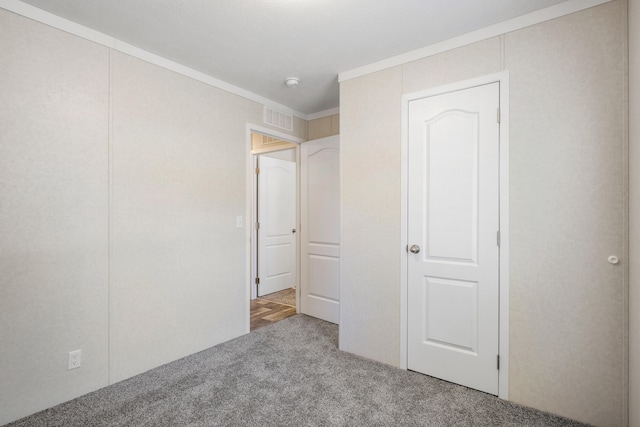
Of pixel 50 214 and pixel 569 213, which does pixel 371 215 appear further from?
pixel 50 214

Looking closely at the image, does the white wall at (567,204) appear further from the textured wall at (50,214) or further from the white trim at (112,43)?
the textured wall at (50,214)

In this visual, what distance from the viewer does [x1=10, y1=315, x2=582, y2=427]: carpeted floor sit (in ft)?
6.11

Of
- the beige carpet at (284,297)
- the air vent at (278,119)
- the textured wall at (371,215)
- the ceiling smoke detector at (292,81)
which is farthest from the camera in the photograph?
the beige carpet at (284,297)

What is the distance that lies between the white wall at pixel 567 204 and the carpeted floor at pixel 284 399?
299 mm

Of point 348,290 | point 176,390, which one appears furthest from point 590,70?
point 176,390

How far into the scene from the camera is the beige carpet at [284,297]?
173 inches

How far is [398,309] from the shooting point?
2.49m

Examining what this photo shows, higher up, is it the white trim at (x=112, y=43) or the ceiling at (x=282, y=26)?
the ceiling at (x=282, y=26)

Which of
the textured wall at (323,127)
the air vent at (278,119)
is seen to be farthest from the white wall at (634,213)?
the air vent at (278,119)

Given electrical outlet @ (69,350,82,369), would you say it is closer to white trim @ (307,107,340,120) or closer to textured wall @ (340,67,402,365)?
textured wall @ (340,67,402,365)

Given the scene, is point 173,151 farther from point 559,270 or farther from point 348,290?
point 559,270

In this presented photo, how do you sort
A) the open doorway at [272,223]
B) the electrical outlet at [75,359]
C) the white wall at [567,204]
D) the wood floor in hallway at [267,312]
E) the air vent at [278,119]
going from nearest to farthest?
the white wall at [567,204]
the electrical outlet at [75,359]
the air vent at [278,119]
the wood floor in hallway at [267,312]
the open doorway at [272,223]

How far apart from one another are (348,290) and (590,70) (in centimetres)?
222

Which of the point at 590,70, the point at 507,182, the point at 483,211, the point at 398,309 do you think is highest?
the point at 590,70
